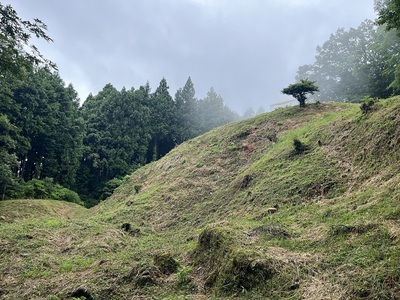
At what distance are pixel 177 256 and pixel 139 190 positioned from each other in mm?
12831

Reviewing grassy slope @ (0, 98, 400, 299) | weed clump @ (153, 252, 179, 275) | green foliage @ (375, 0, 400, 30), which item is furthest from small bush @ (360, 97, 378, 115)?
weed clump @ (153, 252, 179, 275)

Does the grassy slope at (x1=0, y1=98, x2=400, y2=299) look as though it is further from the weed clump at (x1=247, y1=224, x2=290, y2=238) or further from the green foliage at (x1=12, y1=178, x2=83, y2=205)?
the green foliage at (x1=12, y1=178, x2=83, y2=205)

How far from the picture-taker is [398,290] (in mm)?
3766

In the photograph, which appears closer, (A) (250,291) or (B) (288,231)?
(A) (250,291)

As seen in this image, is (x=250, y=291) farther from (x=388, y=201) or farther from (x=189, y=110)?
(x=189, y=110)

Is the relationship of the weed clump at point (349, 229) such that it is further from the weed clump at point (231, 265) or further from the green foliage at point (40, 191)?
the green foliage at point (40, 191)

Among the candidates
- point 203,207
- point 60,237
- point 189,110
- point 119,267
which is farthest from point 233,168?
point 189,110

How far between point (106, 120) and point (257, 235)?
3794 centimetres

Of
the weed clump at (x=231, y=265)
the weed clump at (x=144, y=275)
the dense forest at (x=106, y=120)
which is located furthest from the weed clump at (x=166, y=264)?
the dense forest at (x=106, y=120)

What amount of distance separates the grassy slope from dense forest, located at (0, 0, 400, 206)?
36.1 feet

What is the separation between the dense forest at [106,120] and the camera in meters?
25.1

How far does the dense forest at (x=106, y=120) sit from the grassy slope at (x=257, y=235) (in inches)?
433

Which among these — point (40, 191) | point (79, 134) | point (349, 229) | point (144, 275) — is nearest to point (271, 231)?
point (349, 229)

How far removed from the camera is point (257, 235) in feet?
22.6
